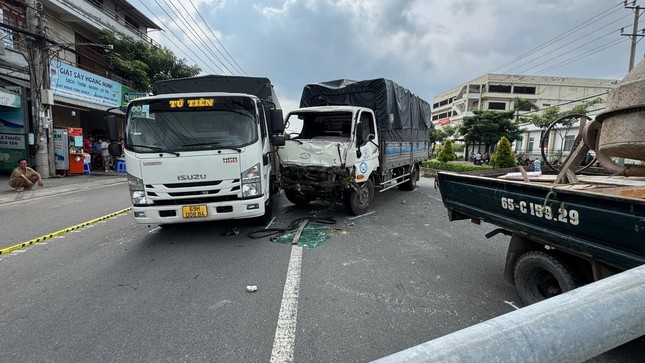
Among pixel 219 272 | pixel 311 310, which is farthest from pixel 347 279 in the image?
pixel 219 272

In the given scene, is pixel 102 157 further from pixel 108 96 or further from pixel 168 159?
pixel 168 159

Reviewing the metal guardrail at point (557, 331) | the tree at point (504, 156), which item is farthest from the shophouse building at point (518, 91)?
the metal guardrail at point (557, 331)

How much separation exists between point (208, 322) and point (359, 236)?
3019mm

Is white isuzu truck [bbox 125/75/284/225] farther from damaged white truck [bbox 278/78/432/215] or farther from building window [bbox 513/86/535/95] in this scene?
building window [bbox 513/86/535/95]

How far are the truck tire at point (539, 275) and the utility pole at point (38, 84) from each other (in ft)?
50.5

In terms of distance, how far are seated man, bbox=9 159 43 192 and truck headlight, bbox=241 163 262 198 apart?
30.9ft

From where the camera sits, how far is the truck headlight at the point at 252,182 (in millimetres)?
4691

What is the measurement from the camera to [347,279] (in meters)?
3.64

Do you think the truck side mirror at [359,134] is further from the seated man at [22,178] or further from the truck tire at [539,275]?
the seated man at [22,178]

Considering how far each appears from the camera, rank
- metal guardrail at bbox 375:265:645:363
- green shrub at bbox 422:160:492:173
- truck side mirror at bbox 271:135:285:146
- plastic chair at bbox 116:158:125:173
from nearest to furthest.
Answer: metal guardrail at bbox 375:265:645:363 → truck side mirror at bbox 271:135:285:146 → green shrub at bbox 422:160:492:173 → plastic chair at bbox 116:158:125:173

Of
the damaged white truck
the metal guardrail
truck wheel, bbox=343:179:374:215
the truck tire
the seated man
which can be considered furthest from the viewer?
the seated man

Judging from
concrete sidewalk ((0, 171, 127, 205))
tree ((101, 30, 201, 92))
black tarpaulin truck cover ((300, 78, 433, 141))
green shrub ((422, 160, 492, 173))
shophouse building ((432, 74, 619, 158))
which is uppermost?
shophouse building ((432, 74, 619, 158))

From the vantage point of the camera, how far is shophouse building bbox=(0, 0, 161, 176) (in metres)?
11.8

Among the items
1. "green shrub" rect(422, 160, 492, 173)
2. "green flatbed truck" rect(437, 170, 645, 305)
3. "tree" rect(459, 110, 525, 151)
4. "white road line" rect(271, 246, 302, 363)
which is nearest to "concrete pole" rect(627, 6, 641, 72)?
"tree" rect(459, 110, 525, 151)
